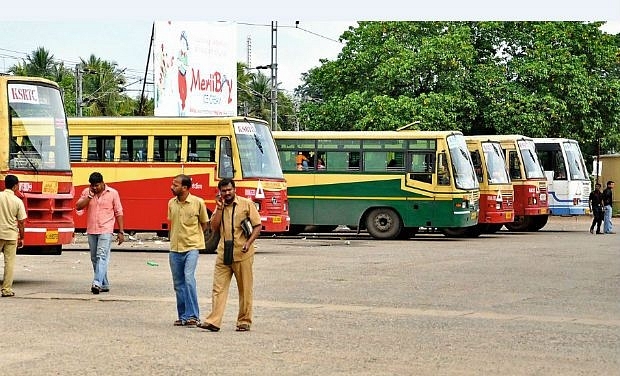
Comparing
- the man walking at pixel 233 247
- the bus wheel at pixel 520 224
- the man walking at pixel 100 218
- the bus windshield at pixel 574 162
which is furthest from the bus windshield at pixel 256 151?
the bus windshield at pixel 574 162

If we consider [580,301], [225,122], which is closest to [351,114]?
[225,122]

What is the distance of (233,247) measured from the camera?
1313 centimetres

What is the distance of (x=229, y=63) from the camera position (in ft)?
137

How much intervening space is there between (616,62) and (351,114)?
11.5m

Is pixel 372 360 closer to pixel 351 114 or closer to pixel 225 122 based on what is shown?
pixel 225 122

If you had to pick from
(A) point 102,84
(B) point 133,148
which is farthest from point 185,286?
(A) point 102,84

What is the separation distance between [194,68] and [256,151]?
1380 cm

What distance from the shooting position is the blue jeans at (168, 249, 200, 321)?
13.5 m

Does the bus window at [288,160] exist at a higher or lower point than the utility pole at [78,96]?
lower

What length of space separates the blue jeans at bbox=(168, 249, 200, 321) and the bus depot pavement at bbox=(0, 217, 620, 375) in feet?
0.97

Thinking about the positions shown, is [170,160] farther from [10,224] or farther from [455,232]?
[455,232]

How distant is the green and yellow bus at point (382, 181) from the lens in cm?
3222

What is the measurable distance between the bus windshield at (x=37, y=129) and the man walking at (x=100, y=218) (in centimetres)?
176

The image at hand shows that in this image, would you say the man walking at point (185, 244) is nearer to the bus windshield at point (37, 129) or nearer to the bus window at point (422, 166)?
the bus windshield at point (37, 129)
